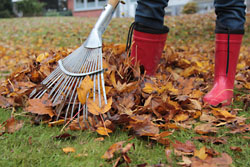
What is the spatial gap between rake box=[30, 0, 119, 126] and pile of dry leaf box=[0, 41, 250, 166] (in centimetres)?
5

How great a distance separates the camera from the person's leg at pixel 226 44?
1.52 metres

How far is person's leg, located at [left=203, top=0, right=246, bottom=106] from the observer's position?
152 cm

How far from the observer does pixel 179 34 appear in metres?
5.62

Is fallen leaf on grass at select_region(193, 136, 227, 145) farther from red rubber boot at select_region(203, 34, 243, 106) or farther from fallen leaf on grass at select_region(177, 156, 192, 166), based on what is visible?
red rubber boot at select_region(203, 34, 243, 106)

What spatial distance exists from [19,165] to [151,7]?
Answer: 1126mm

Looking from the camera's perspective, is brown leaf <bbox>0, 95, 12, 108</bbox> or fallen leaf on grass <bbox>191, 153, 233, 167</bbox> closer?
fallen leaf on grass <bbox>191, 153, 233, 167</bbox>

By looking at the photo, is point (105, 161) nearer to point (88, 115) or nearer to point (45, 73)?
point (88, 115)

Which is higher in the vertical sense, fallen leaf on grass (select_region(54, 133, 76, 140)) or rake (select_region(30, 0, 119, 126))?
rake (select_region(30, 0, 119, 126))

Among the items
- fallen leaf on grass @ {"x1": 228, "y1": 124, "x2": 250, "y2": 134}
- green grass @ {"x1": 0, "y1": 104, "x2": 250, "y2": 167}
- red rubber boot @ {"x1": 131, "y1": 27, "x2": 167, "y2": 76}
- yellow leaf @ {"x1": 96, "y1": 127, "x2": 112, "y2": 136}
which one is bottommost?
green grass @ {"x1": 0, "y1": 104, "x2": 250, "y2": 167}

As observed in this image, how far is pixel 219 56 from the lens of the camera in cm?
159

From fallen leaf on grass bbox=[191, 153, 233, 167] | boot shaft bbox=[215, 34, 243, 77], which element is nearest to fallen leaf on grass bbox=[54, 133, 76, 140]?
fallen leaf on grass bbox=[191, 153, 233, 167]

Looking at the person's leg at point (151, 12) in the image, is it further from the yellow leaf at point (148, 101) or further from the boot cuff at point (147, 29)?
the yellow leaf at point (148, 101)

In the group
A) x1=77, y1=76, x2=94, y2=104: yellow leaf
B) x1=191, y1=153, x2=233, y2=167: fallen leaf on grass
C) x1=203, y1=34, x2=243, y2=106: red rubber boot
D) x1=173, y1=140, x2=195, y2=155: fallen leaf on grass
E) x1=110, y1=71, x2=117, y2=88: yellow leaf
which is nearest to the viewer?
x1=191, y1=153, x2=233, y2=167: fallen leaf on grass

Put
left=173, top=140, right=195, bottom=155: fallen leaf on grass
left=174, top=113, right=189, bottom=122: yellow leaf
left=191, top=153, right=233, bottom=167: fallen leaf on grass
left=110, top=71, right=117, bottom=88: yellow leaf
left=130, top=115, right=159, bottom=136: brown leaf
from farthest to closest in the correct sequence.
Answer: left=110, top=71, right=117, bottom=88: yellow leaf → left=174, top=113, right=189, bottom=122: yellow leaf → left=130, top=115, right=159, bottom=136: brown leaf → left=173, top=140, right=195, bottom=155: fallen leaf on grass → left=191, top=153, right=233, bottom=167: fallen leaf on grass
